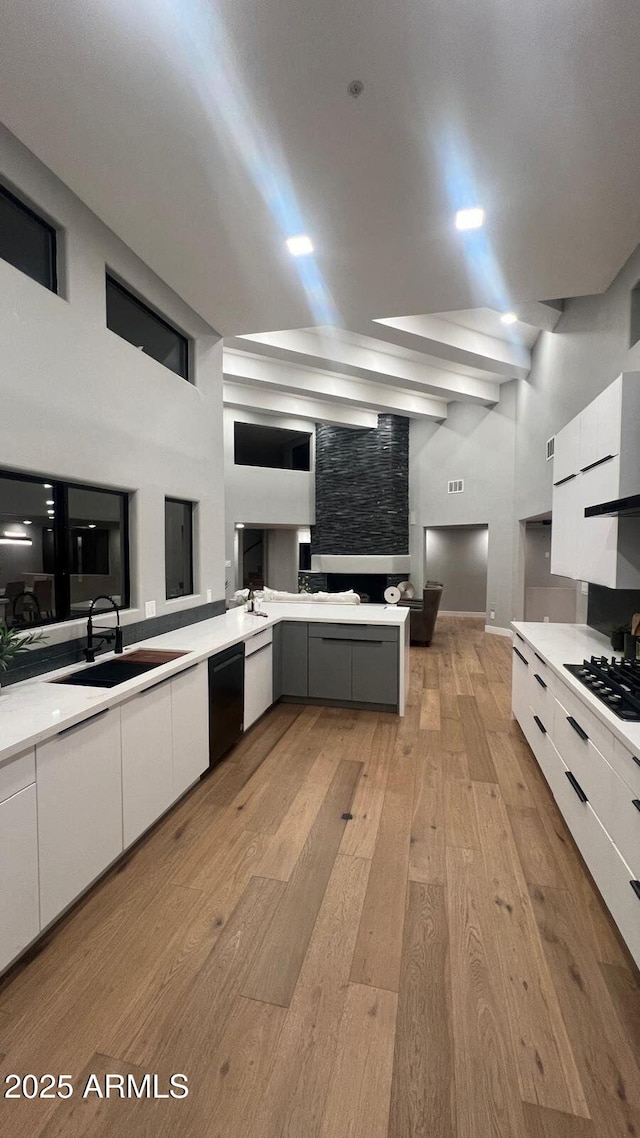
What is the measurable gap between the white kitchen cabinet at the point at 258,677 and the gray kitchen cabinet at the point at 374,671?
2.38ft

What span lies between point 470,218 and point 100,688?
9.99 ft

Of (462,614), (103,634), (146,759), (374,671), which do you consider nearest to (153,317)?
(103,634)

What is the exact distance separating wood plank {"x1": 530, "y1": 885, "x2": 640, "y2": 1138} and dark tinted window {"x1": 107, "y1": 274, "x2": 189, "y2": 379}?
3753 millimetres

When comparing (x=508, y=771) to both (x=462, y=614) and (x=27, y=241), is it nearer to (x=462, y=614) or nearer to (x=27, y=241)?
(x=27, y=241)

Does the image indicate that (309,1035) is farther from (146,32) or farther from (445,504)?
(445,504)

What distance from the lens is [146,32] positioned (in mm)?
1604

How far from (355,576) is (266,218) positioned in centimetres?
788

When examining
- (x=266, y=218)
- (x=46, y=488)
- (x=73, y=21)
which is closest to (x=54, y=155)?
(x=73, y=21)

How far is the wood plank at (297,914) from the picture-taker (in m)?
1.52

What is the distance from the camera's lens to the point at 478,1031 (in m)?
1.37

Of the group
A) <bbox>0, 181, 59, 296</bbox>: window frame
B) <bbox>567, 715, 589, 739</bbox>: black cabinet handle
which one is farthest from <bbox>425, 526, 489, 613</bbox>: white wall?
A: <bbox>0, 181, 59, 296</bbox>: window frame

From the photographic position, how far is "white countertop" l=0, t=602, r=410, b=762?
1.54 metres

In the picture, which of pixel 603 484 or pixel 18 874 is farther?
pixel 603 484

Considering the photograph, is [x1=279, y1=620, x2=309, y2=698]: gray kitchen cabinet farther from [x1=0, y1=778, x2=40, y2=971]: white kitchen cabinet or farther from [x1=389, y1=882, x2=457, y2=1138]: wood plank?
[x1=0, y1=778, x2=40, y2=971]: white kitchen cabinet
